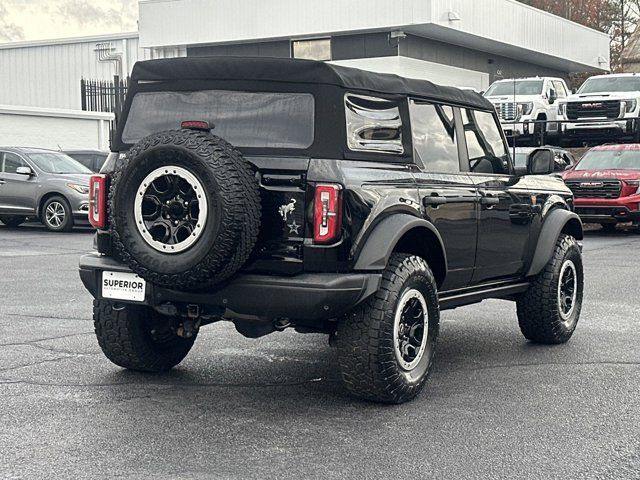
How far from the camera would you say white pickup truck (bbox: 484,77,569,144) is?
1169 inches

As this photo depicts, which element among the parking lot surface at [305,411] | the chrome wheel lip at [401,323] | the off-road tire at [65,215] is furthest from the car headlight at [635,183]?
the chrome wheel lip at [401,323]

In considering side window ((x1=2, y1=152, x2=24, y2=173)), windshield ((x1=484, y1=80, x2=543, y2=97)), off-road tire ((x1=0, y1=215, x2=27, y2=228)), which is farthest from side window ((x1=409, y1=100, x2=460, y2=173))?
windshield ((x1=484, y1=80, x2=543, y2=97))

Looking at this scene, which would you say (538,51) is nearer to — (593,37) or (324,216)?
(593,37)

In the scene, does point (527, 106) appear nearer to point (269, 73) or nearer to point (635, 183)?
point (635, 183)

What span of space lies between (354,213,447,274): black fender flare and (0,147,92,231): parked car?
556 inches

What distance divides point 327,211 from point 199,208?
2.26 feet

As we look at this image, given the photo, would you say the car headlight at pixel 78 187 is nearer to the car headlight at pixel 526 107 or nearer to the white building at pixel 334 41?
the car headlight at pixel 526 107

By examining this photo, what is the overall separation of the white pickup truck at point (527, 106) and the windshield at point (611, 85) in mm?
846

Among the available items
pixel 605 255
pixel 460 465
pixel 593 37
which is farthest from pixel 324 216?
pixel 593 37

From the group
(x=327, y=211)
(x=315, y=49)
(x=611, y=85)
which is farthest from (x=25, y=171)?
(x=315, y=49)

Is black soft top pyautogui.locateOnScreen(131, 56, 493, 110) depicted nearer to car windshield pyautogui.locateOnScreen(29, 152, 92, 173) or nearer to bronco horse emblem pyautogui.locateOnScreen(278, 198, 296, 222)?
bronco horse emblem pyautogui.locateOnScreen(278, 198, 296, 222)

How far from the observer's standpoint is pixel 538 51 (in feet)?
152

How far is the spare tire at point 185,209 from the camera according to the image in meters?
5.50

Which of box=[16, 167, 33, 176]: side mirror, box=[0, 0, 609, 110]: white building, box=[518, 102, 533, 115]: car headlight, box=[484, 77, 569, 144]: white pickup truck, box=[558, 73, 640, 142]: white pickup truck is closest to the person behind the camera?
box=[16, 167, 33, 176]: side mirror
